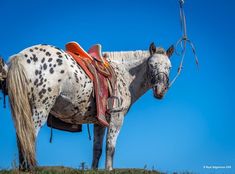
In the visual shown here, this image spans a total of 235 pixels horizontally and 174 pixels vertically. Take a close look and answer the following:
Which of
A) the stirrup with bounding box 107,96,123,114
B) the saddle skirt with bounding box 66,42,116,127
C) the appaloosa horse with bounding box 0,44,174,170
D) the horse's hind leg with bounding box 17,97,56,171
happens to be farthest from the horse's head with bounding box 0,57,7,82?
the stirrup with bounding box 107,96,123,114

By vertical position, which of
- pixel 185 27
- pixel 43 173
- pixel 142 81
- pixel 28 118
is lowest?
pixel 43 173

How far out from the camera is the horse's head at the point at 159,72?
11.3m

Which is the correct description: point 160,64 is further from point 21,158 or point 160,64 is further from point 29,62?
point 21,158

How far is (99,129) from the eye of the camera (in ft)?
37.6

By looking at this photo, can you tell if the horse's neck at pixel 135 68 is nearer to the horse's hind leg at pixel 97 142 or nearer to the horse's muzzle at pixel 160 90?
the horse's muzzle at pixel 160 90

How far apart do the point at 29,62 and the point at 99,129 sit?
3.35 m

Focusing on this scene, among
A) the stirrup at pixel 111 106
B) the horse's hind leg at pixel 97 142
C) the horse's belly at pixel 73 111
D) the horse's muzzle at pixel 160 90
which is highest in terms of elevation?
the horse's muzzle at pixel 160 90

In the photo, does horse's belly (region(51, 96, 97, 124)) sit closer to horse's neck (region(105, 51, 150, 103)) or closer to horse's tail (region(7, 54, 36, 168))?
horse's tail (region(7, 54, 36, 168))

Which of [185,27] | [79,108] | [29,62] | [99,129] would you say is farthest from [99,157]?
[185,27]

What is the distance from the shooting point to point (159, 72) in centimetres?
1125

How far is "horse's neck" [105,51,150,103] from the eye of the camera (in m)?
11.6

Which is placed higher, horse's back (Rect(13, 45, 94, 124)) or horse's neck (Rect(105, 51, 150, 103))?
horse's neck (Rect(105, 51, 150, 103))

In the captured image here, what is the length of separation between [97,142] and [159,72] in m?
2.36

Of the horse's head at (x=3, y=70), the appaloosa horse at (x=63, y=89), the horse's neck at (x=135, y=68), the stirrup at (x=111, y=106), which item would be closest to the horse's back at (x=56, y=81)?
the appaloosa horse at (x=63, y=89)
